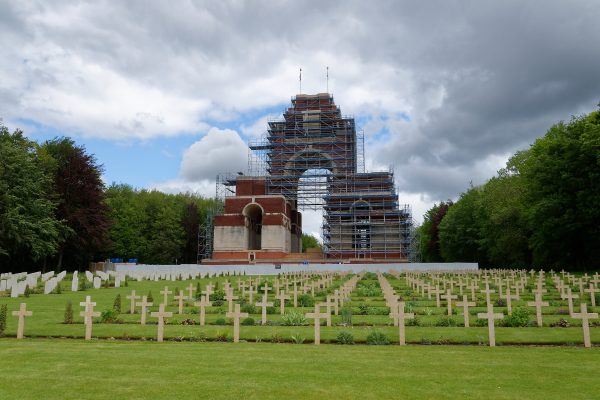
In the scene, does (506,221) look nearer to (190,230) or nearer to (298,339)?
(298,339)

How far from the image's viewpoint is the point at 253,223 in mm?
57312

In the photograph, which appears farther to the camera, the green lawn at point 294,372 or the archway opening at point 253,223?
the archway opening at point 253,223

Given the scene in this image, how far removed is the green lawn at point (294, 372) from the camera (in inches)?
211

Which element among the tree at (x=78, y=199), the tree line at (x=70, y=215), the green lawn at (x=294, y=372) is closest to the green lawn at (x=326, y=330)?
the green lawn at (x=294, y=372)

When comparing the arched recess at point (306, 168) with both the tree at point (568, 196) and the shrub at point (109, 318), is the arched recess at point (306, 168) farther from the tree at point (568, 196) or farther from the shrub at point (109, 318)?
the shrub at point (109, 318)

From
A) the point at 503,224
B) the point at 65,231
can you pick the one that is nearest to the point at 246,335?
the point at 65,231

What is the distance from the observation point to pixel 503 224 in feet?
138

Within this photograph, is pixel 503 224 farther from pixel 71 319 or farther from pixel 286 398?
pixel 286 398

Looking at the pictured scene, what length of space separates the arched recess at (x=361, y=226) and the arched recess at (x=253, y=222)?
1011 centimetres

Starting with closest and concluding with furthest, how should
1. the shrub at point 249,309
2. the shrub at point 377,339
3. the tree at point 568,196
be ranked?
the shrub at point 377,339 → the shrub at point 249,309 → the tree at point 568,196

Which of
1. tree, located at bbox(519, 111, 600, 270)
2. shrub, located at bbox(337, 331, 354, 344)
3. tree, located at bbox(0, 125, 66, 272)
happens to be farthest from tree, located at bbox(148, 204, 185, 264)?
shrub, located at bbox(337, 331, 354, 344)

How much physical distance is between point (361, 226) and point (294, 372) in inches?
1876

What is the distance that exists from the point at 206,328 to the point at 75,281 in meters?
13.2

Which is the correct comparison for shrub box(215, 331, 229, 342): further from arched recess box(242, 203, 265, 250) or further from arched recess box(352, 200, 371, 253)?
arched recess box(242, 203, 265, 250)
